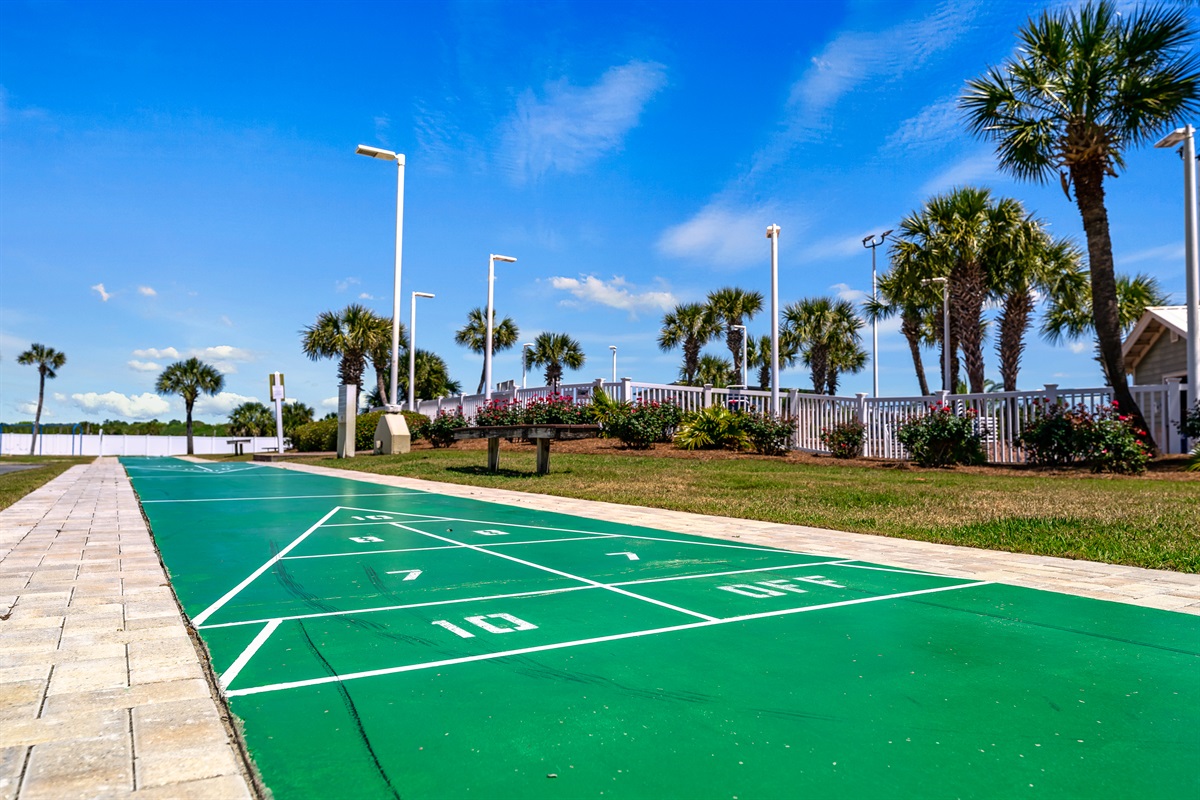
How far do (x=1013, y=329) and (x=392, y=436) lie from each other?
21888 mm

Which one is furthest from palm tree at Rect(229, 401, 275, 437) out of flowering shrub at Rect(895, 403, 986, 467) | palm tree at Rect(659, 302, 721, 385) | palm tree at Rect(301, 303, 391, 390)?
flowering shrub at Rect(895, 403, 986, 467)

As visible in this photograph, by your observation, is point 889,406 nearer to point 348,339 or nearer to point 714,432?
point 714,432

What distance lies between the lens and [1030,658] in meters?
3.54

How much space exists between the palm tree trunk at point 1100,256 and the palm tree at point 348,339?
3197 centimetres

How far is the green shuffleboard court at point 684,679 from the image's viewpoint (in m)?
2.30

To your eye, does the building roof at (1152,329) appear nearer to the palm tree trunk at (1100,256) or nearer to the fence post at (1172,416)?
the fence post at (1172,416)

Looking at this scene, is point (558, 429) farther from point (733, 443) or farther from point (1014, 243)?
point (1014, 243)

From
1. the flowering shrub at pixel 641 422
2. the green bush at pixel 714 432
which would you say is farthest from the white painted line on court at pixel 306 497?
the green bush at pixel 714 432

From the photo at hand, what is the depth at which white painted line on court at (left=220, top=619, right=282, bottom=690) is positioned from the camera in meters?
3.17

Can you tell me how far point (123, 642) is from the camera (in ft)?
11.7

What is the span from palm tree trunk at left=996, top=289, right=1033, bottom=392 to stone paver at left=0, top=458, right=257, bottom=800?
28347 mm

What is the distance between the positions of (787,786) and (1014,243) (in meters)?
27.0

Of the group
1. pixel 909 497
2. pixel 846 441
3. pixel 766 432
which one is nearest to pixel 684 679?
pixel 909 497

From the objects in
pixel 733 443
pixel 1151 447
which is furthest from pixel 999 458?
pixel 733 443
